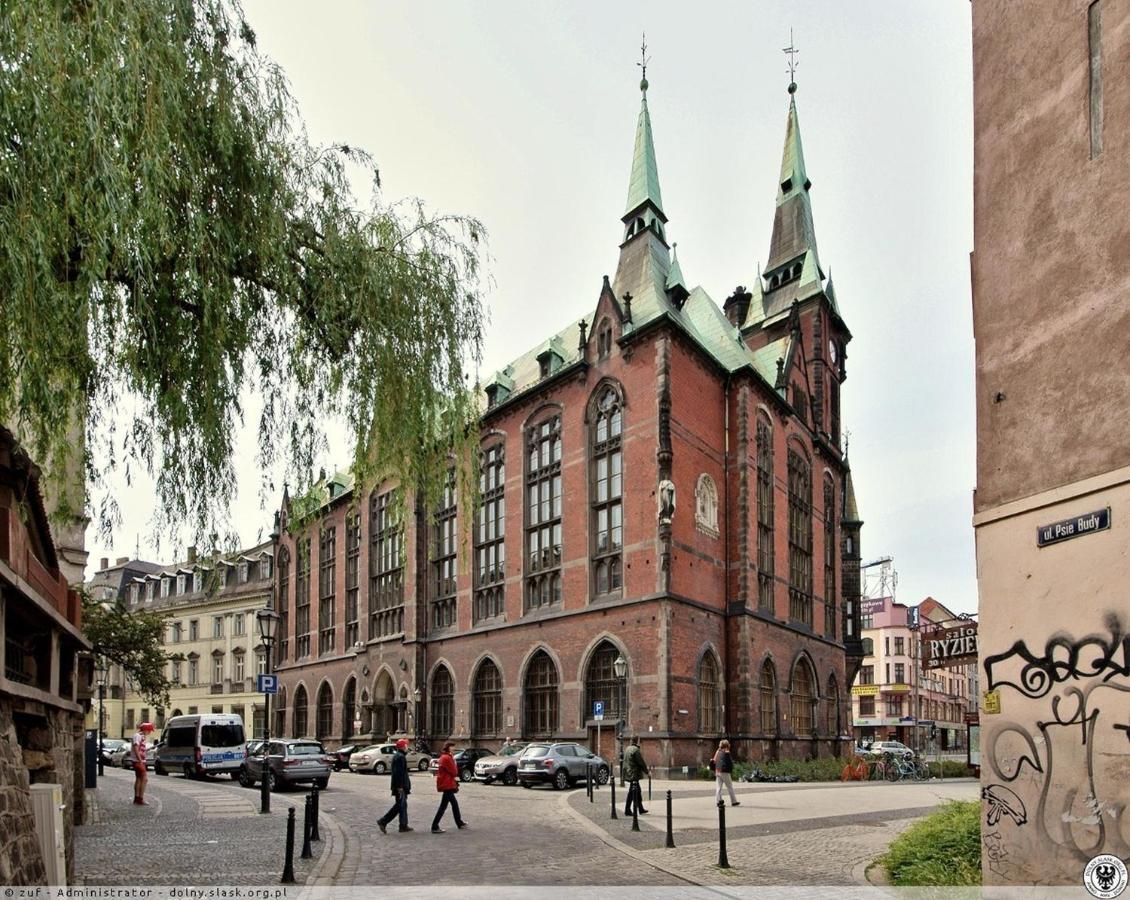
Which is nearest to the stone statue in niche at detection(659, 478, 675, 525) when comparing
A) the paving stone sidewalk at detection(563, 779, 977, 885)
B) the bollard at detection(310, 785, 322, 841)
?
the paving stone sidewalk at detection(563, 779, 977, 885)

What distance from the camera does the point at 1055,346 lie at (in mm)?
9023

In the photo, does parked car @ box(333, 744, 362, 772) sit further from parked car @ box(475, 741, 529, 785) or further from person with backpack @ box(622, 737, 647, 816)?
person with backpack @ box(622, 737, 647, 816)

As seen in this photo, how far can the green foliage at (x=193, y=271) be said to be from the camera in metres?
7.11

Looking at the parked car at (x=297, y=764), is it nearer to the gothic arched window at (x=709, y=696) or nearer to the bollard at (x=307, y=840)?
the bollard at (x=307, y=840)

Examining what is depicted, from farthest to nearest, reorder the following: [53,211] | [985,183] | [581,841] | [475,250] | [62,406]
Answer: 1. [581,841]
2. [475,250]
3. [985,183]
4. [62,406]
5. [53,211]

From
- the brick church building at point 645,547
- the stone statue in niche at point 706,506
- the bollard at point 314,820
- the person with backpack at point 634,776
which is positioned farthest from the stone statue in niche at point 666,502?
the bollard at point 314,820

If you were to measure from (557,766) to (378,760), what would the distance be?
1147 cm

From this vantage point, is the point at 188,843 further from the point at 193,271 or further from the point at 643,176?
the point at 643,176

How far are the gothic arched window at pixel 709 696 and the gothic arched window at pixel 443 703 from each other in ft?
40.4

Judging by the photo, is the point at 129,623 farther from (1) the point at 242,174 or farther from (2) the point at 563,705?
(1) the point at 242,174

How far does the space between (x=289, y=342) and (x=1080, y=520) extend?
7.79 metres

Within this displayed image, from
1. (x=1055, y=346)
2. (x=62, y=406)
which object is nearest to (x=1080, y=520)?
(x=1055, y=346)

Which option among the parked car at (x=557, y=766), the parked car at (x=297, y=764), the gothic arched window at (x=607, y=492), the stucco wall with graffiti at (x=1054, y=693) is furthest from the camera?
the gothic arched window at (x=607, y=492)

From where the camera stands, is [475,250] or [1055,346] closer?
[1055,346]
